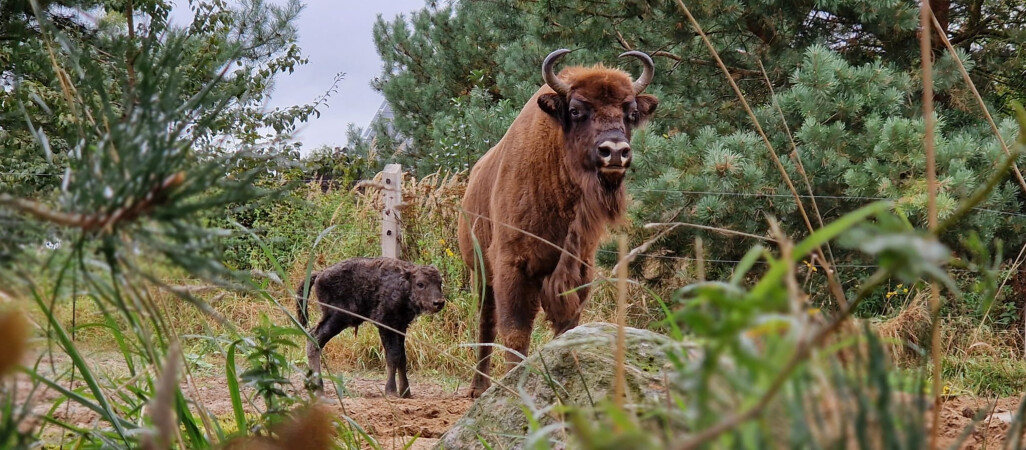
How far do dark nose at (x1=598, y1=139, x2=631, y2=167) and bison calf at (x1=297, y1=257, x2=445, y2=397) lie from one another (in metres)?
1.59

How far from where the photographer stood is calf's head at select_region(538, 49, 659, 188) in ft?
17.5

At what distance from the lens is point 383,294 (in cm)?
640

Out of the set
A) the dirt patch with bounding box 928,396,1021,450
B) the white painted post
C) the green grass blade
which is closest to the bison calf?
the dirt patch with bounding box 928,396,1021,450

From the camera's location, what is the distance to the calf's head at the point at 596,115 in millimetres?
5336

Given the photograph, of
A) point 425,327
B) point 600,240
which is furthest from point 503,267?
point 425,327

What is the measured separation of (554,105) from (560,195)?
0.54 m

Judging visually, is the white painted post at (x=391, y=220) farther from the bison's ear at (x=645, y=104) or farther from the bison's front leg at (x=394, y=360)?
the bison's ear at (x=645, y=104)

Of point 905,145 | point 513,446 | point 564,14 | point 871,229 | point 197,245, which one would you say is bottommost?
point 513,446

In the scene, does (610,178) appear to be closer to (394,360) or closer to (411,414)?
(411,414)

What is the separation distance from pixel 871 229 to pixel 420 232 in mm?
10175

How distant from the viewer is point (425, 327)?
29.9 feet

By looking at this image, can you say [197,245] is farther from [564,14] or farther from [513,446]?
[564,14]

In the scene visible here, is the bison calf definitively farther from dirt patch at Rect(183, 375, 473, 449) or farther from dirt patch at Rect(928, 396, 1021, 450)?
dirt patch at Rect(928, 396, 1021, 450)

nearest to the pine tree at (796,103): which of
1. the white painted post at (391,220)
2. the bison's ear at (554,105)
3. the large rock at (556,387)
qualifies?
the white painted post at (391,220)
